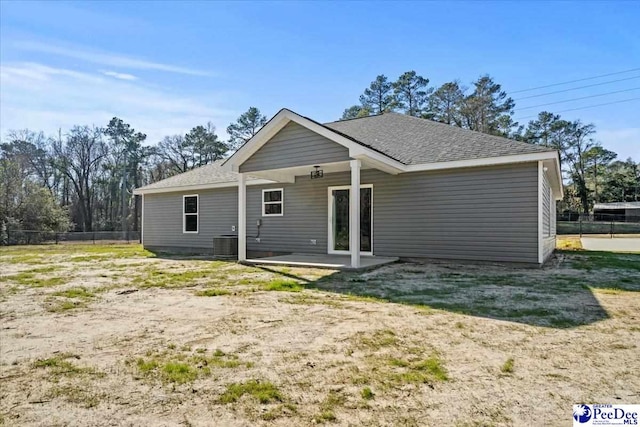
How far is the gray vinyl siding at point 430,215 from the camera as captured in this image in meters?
7.79

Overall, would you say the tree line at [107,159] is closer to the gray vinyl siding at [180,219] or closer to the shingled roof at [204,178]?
the shingled roof at [204,178]

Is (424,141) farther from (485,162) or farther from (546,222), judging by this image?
(546,222)

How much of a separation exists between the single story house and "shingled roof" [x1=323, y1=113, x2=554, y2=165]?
0.03 metres

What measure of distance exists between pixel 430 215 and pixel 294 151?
3.55 metres

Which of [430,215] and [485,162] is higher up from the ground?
[485,162]

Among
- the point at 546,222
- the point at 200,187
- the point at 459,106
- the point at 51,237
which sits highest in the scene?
the point at 459,106

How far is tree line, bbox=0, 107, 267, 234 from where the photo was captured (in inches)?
1321

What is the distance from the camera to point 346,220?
995 centimetres

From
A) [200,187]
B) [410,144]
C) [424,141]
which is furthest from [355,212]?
[200,187]

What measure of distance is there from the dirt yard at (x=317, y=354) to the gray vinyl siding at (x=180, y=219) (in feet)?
22.1

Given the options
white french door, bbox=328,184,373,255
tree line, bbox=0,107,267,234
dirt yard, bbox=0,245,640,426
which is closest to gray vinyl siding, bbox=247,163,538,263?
white french door, bbox=328,184,373,255

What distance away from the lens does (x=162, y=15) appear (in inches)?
314

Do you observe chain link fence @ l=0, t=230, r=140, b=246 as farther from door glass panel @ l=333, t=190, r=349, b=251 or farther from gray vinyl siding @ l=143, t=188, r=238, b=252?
door glass panel @ l=333, t=190, r=349, b=251

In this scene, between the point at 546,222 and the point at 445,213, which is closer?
the point at 445,213
